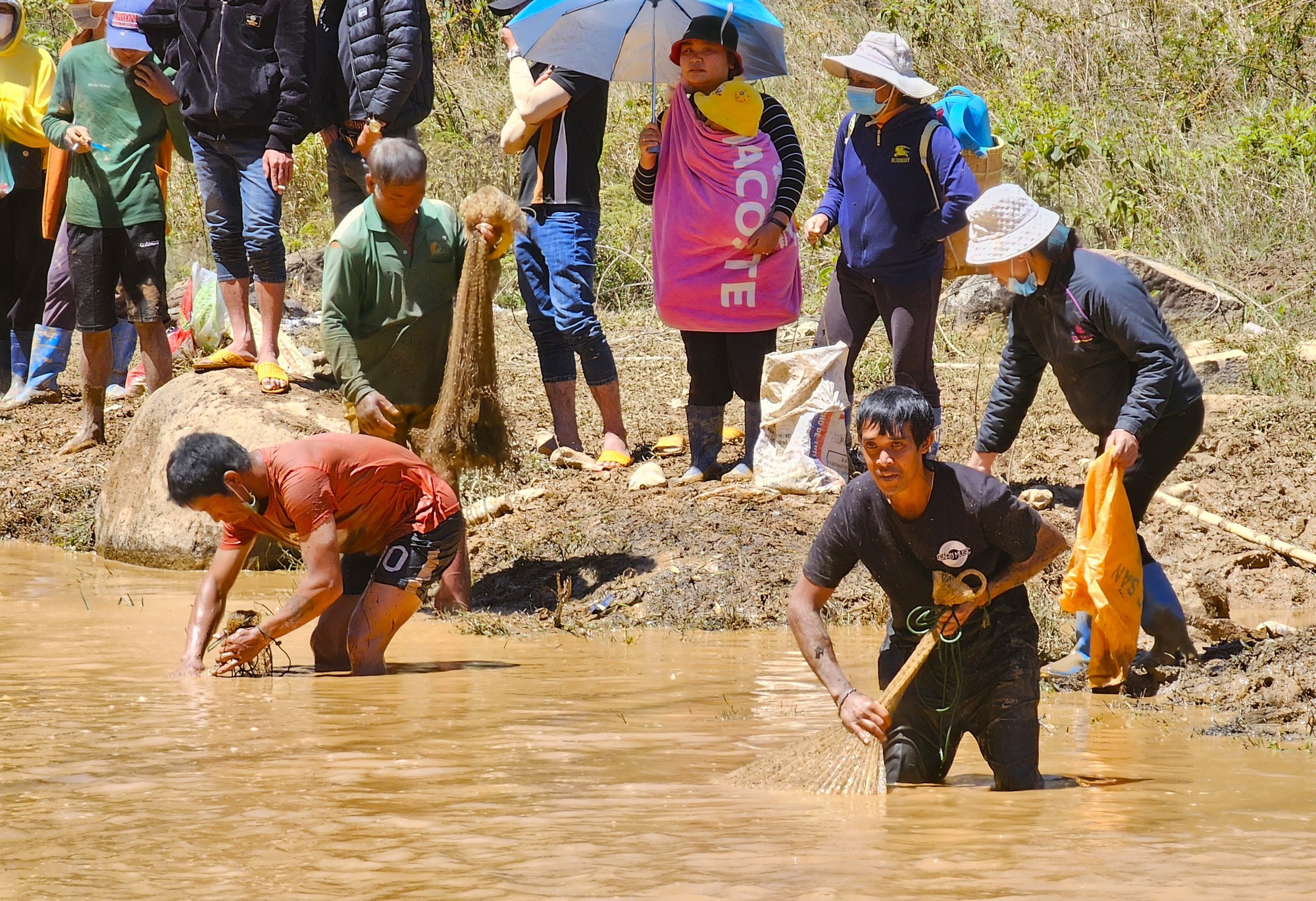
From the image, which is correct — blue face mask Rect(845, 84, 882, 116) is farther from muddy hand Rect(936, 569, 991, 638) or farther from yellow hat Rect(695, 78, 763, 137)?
muddy hand Rect(936, 569, 991, 638)

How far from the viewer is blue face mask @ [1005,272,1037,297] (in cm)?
557

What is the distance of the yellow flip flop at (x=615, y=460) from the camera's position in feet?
27.7

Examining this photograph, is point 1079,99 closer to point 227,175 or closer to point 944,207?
point 944,207

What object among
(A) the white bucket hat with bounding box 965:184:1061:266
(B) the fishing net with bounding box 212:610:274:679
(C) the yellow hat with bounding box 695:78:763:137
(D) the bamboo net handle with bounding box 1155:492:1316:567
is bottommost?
(B) the fishing net with bounding box 212:610:274:679

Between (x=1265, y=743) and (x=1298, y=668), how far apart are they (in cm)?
71

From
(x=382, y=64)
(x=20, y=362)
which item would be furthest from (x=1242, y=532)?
(x=20, y=362)

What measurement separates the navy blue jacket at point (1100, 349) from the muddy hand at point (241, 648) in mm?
2831

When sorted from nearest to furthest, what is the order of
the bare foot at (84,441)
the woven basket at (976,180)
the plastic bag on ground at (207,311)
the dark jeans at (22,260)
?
1. the woven basket at (976,180)
2. the bare foot at (84,441)
3. the plastic bag on ground at (207,311)
4. the dark jeans at (22,260)

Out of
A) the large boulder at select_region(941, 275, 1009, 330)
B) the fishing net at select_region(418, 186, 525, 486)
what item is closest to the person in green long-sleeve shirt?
the fishing net at select_region(418, 186, 525, 486)

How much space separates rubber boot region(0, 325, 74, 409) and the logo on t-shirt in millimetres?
8232

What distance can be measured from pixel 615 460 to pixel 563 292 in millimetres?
1027

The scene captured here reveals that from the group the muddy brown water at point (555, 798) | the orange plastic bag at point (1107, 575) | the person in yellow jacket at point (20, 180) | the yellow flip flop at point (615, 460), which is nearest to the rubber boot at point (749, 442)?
the yellow flip flop at point (615, 460)

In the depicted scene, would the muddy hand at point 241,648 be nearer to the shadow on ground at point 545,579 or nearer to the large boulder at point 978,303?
the shadow on ground at point 545,579

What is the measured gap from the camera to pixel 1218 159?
461 inches
